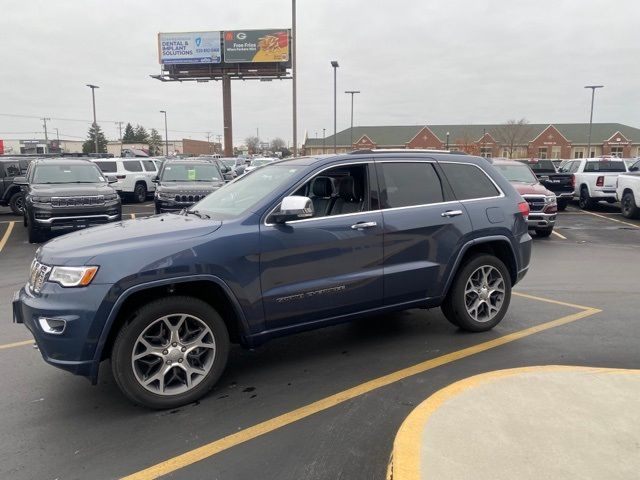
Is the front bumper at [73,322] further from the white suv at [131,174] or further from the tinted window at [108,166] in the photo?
the tinted window at [108,166]

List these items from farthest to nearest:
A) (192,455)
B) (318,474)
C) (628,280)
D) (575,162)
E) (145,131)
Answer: (145,131) < (575,162) < (628,280) < (192,455) < (318,474)

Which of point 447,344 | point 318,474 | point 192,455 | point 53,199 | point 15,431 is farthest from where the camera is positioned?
point 53,199

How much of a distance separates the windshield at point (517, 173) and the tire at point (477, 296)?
8.21 meters

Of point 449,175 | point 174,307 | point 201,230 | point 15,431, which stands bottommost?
point 15,431

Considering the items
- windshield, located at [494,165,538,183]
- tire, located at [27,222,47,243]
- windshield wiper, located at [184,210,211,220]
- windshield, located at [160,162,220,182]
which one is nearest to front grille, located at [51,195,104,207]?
tire, located at [27,222,47,243]

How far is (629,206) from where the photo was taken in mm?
15633

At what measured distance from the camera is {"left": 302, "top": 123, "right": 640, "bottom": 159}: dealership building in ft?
255

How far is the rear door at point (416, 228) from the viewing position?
454cm

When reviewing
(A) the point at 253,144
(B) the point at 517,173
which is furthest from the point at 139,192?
(A) the point at 253,144

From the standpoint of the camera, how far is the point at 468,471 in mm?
2674

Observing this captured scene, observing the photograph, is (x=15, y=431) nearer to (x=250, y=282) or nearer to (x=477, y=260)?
(x=250, y=282)

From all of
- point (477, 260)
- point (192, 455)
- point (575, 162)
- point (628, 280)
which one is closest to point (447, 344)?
point (477, 260)

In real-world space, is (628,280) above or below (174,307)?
below

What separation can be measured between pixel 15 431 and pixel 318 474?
6.93ft
